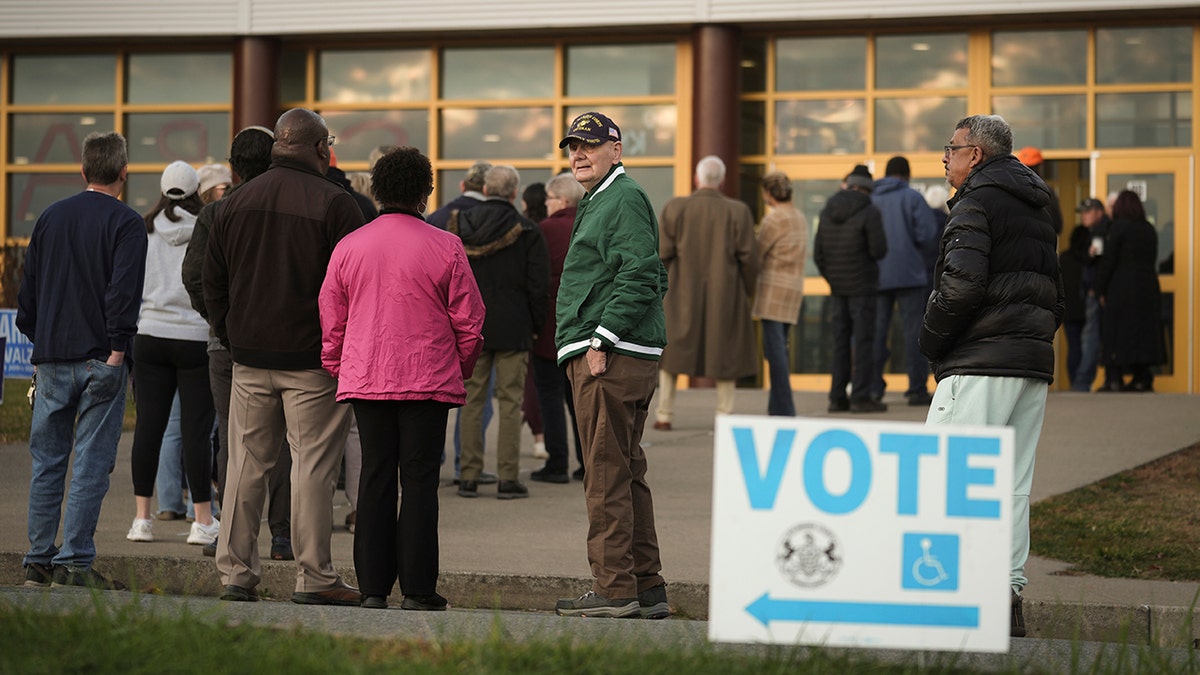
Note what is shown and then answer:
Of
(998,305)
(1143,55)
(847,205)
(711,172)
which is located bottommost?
(998,305)

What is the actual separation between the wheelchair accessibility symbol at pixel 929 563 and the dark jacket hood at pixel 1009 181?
2187 millimetres

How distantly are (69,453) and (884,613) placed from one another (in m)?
4.29

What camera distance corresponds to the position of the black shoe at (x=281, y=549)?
27.4 ft

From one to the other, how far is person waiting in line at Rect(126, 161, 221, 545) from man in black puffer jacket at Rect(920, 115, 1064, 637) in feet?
13.1

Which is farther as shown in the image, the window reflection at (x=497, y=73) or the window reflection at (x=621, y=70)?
the window reflection at (x=497, y=73)

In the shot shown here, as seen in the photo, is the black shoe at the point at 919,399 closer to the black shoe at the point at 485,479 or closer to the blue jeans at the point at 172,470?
the black shoe at the point at 485,479

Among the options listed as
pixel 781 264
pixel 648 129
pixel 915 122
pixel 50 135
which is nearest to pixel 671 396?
pixel 781 264

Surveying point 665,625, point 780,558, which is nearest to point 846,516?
point 780,558

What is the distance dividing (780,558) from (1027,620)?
10.1 ft

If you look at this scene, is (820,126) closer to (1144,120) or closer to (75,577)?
(1144,120)

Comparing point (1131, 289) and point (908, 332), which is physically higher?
point (1131, 289)

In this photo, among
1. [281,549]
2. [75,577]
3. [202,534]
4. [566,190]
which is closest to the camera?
[75,577]

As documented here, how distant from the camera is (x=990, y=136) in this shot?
682 centimetres

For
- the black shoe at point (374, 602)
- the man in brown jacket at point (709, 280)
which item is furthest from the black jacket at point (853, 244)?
the black shoe at point (374, 602)
